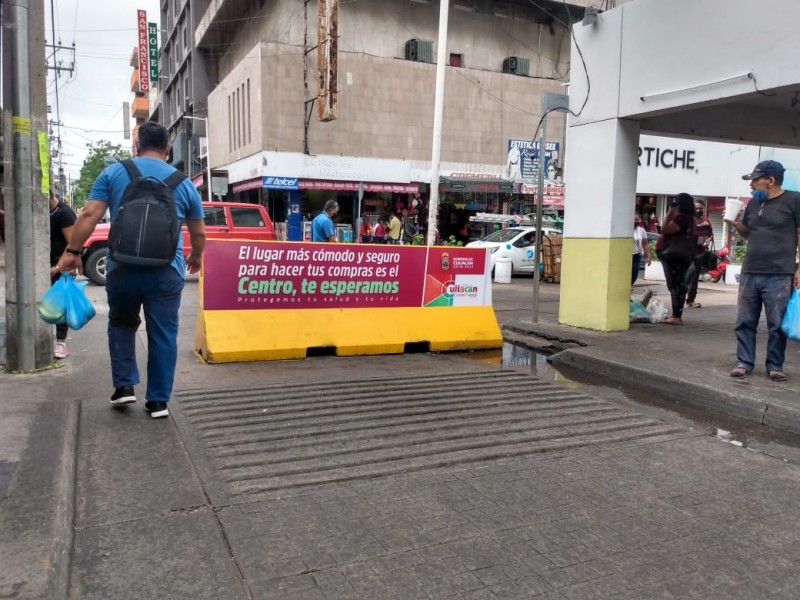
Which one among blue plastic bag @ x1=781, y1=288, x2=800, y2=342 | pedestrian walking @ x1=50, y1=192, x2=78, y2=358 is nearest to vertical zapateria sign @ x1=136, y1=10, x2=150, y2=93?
pedestrian walking @ x1=50, y1=192, x2=78, y2=358

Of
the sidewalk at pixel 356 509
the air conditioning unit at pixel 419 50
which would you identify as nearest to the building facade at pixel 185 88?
the air conditioning unit at pixel 419 50

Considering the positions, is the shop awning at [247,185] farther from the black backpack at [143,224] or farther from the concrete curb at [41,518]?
the concrete curb at [41,518]

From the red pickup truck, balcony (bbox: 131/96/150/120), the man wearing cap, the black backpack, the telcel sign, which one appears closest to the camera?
the black backpack

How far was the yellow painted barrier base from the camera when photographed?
660 cm

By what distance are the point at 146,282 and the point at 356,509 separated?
2152 mm

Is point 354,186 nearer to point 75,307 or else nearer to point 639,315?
point 639,315

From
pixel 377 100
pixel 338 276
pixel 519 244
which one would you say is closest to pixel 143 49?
pixel 377 100

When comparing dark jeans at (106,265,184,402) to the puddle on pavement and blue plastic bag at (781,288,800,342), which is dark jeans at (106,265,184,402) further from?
blue plastic bag at (781,288,800,342)

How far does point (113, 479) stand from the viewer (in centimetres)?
359

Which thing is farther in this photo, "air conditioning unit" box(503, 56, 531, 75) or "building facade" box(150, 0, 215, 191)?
"building facade" box(150, 0, 215, 191)

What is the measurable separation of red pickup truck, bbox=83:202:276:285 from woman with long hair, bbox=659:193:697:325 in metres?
8.54

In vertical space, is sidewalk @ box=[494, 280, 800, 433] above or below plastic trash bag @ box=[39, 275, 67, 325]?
below

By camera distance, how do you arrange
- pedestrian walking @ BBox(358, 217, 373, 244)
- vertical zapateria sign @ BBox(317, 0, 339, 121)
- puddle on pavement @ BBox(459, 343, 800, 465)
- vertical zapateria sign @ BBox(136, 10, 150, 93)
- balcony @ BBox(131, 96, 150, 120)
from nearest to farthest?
puddle on pavement @ BBox(459, 343, 800, 465) < vertical zapateria sign @ BBox(317, 0, 339, 121) < pedestrian walking @ BBox(358, 217, 373, 244) < vertical zapateria sign @ BBox(136, 10, 150, 93) < balcony @ BBox(131, 96, 150, 120)

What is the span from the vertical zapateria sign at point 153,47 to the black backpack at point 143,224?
49.3 m
